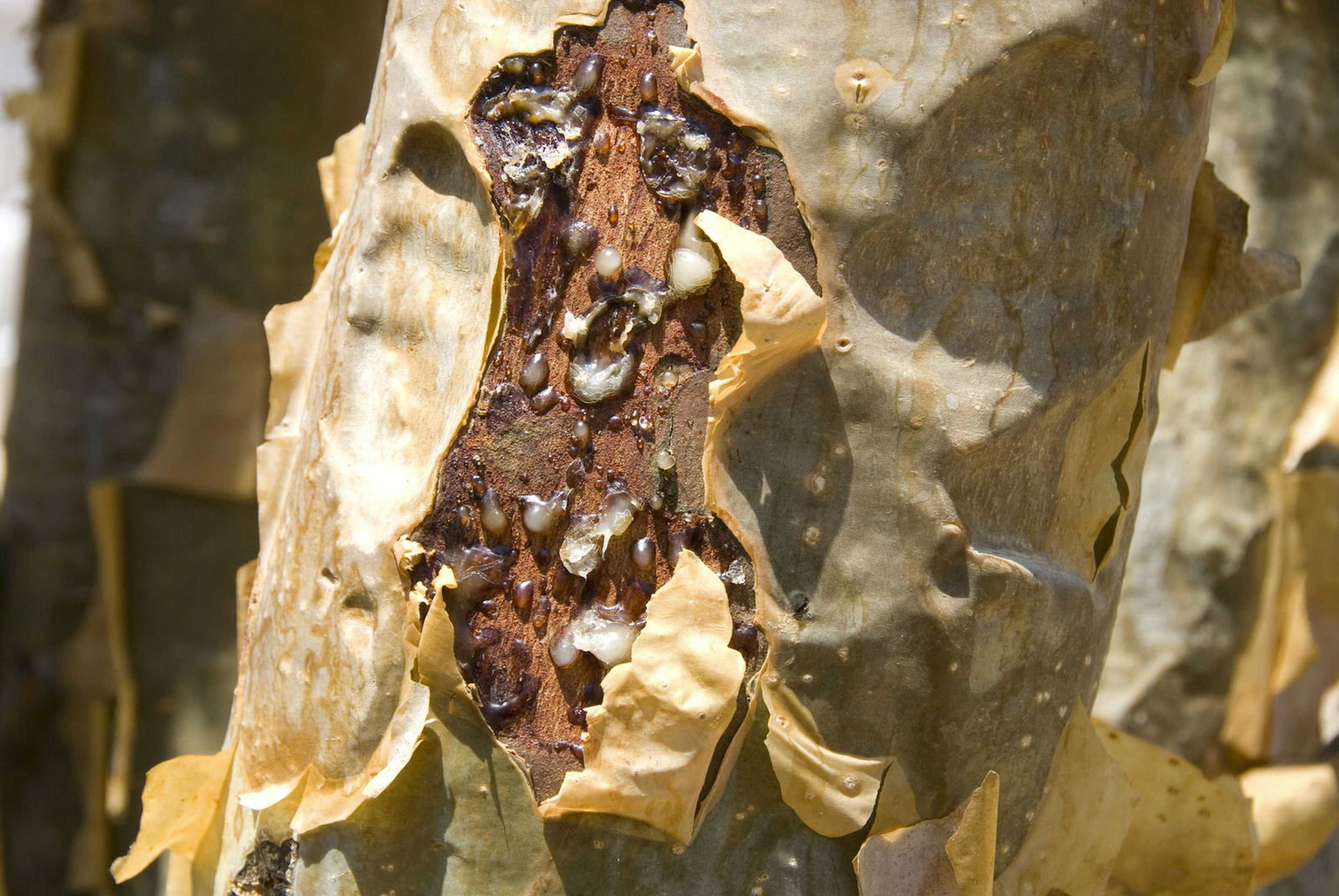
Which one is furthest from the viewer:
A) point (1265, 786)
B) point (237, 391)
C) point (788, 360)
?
point (237, 391)

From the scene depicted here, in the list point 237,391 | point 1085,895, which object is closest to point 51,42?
point 237,391

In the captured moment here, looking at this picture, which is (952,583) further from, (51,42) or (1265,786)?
(51,42)

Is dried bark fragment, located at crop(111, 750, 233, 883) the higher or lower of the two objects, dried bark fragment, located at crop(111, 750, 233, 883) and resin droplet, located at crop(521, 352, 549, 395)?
the lower

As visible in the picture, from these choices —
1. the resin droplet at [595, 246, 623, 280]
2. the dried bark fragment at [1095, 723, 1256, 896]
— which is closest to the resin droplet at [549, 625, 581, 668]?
the resin droplet at [595, 246, 623, 280]

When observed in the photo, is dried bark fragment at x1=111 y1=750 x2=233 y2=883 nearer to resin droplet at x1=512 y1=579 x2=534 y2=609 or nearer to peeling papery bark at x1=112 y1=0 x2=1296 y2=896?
peeling papery bark at x1=112 y1=0 x2=1296 y2=896

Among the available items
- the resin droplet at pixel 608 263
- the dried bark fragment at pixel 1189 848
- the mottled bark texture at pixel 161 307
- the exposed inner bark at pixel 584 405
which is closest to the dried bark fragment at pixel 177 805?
the exposed inner bark at pixel 584 405

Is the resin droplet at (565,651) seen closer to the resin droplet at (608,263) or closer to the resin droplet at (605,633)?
the resin droplet at (605,633)
